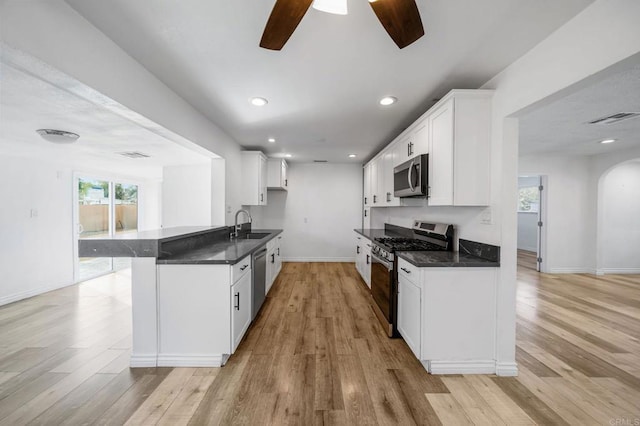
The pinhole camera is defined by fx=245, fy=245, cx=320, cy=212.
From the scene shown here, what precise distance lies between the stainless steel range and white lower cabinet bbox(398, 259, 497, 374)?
1.73 feet

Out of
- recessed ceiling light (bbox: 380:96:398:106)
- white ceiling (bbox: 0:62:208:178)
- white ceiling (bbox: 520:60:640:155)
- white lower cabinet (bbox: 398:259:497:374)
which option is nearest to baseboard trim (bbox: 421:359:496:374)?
white lower cabinet (bbox: 398:259:497:374)

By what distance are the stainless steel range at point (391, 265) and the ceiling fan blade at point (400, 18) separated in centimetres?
186

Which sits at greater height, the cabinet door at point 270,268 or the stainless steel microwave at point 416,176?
the stainless steel microwave at point 416,176

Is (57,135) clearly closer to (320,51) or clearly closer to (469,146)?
(320,51)

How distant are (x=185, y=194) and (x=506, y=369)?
5467 millimetres

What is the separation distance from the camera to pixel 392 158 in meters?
3.49

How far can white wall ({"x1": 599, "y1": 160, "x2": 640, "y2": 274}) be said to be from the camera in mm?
5051

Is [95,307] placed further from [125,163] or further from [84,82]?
[84,82]

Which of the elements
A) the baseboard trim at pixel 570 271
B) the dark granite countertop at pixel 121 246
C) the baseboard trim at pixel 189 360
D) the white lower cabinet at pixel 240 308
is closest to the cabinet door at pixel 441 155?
the white lower cabinet at pixel 240 308

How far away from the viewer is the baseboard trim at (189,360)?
2062mm

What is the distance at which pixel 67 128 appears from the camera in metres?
2.66

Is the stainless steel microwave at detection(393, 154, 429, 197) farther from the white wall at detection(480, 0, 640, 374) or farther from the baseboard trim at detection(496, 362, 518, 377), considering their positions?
the baseboard trim at detection(496, 362, 518, 377)

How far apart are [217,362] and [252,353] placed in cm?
31

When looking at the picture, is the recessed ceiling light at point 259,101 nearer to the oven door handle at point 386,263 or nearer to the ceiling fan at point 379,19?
the ceiling fan at point 379,19
